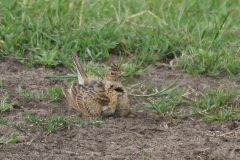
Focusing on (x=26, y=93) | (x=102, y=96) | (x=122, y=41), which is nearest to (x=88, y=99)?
(x=102, y=96)

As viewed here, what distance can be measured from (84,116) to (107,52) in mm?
2074

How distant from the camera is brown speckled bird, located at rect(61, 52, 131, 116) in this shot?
6.18m

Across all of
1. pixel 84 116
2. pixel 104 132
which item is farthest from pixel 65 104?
pixel 104 132

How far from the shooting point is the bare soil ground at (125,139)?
493 cm

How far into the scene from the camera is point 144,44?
830 cm

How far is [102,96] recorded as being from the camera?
6.27 meters

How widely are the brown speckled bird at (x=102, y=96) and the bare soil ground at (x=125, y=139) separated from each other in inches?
6.9

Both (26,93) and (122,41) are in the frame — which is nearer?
(26,93)

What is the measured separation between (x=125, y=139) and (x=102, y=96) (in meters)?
1.03

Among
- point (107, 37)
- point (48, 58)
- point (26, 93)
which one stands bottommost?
point (26, 93)

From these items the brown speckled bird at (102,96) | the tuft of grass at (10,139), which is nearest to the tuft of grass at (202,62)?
the brown speckled bird at (102,96)

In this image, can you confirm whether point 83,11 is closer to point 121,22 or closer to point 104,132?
point 121,22

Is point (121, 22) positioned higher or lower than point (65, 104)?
higher

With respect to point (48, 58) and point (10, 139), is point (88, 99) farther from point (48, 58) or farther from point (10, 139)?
point (48, 58)
